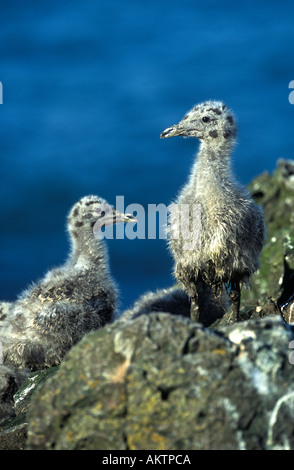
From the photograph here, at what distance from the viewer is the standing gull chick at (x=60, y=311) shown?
349 inches

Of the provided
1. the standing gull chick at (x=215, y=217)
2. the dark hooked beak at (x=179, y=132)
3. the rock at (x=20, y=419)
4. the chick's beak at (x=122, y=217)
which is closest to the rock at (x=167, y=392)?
the rock at (x=20, y=419)

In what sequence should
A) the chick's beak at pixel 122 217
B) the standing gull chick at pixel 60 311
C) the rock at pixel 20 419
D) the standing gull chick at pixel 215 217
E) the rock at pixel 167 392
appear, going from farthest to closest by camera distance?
the chick's beak at pixel 122 217 → the standing gull chick at pixel 60 311 → the standing gull chick at pixel 215 217 → the rock at pixel 20 419 → the rock at pixel 167 392

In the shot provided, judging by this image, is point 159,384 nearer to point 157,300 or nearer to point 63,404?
point 63,404

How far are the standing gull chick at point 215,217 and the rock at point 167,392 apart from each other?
3.18m

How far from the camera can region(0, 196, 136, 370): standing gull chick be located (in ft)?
29.1

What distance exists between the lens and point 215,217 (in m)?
8.04

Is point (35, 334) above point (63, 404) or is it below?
above

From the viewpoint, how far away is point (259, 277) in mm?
10859

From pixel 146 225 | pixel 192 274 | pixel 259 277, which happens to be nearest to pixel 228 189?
pixel 192 274

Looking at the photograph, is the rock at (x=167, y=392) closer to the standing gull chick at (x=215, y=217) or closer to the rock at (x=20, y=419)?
the rock at (x=20, y=419)

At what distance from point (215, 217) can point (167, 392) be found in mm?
3558

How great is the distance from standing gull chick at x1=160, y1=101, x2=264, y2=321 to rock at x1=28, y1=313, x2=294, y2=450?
10.4 feet
